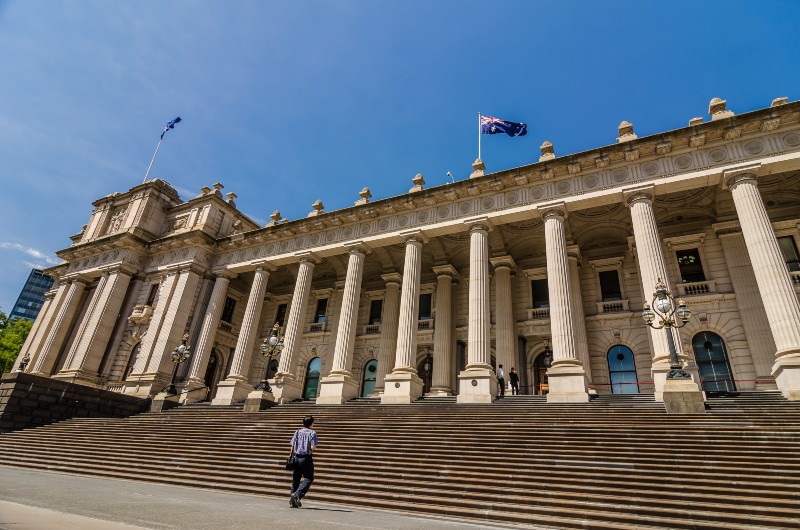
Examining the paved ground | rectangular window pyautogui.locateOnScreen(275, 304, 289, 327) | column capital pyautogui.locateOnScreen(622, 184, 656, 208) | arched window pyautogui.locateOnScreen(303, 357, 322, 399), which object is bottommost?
the paved ground

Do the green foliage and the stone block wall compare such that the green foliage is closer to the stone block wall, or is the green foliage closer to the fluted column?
the stone block wall

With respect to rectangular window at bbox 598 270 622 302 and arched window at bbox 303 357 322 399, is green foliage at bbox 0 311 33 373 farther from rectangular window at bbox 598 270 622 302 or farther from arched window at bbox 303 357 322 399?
rectangular window at bbox 598 270 622 302

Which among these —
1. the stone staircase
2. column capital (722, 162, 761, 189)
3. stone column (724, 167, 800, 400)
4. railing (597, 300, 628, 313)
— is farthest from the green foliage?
column capital (722, 162, 761, 189)

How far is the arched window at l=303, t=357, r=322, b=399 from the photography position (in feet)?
86.7

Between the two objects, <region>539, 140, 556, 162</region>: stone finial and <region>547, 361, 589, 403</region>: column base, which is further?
<region>539, 140, 556, 162</region>: stone finial

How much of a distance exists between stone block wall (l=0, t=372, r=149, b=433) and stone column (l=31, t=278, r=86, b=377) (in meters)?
8.96

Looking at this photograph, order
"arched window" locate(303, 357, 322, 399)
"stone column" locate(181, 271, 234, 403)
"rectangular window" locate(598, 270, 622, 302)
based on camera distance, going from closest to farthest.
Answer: "rectangular window" locate(598, 270, 622, 302)
"stone column" locate(181, 271, 234, 403)
"arched window" locate(303, 357, 322, 399)

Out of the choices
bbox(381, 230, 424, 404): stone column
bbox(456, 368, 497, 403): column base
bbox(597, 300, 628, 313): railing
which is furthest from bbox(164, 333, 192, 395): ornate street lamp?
bbox(597, 300, 628, 313): railing

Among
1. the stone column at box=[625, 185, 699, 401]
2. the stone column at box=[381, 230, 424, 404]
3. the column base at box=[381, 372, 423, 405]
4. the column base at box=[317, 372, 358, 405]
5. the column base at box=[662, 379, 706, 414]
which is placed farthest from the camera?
the column base at box=[317, 372, 358, 405]

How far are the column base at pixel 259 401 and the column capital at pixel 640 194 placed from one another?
55.0ft

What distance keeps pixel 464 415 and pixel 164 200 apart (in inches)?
1080

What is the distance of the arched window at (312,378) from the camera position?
86.7ft

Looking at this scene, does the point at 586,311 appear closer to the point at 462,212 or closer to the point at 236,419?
the point at 462,212

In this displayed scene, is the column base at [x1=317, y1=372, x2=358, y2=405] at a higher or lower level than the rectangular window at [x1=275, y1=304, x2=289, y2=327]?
lower
